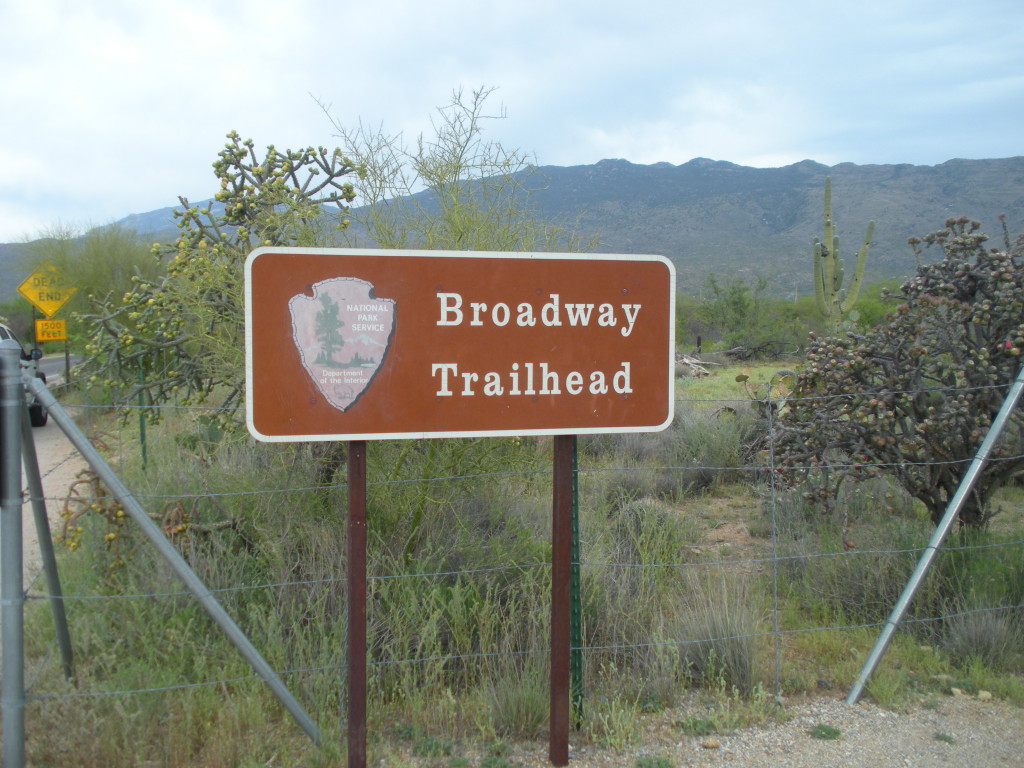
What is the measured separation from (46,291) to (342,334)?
67.6 feet

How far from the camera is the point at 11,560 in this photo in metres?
3.24

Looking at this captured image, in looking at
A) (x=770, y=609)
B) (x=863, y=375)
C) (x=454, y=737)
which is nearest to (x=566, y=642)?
(x=454, y=737)

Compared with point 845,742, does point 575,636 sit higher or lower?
higher

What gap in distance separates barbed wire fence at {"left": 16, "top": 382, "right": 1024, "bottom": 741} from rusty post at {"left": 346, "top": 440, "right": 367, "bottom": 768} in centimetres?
36

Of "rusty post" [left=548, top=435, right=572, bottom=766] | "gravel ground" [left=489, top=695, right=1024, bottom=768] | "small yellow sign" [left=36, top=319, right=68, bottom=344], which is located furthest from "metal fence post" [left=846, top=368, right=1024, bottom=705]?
"small yellow sign" [left=36, top=319, right=68, bottom=344]

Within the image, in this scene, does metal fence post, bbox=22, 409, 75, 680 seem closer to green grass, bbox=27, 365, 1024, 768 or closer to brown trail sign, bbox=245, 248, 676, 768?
green grass, bbox=27, 365, 1024, 768

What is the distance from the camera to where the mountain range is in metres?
61.0

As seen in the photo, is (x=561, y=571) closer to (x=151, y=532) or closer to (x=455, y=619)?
(x=455, y=619)

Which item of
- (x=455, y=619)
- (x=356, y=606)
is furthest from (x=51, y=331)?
(x=356, y=606)

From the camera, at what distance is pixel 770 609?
5059 millimetres

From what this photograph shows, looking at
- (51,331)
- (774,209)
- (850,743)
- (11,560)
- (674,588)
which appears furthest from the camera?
(774,209)

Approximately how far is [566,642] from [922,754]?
5.42 ft

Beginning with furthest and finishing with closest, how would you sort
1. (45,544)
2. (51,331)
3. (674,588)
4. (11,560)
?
(51,331) → (674,588) → (45,544) → (11,560)

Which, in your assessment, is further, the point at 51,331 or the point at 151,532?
the point at 51,331
